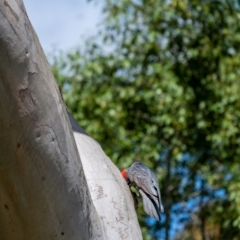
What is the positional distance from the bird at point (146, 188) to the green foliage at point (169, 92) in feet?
13.3

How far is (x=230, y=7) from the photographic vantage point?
28.4 ft

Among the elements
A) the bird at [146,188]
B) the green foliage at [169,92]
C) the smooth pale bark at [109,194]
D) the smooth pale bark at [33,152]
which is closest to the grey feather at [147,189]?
the bird at [146,188]

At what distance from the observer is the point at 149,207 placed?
4031 mm

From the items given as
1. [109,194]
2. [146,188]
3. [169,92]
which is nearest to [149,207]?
[146,188]

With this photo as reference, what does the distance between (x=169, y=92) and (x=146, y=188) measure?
4.22m

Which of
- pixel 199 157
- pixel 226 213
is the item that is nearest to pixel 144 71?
pixel 199 157

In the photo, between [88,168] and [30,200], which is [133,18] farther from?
[30,200]

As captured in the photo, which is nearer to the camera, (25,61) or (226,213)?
(25,61)

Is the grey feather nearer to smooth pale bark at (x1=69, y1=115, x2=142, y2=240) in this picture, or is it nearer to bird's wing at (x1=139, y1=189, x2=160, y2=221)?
bird's wing at (x1=139, y1=189, x2=160, y2=221)

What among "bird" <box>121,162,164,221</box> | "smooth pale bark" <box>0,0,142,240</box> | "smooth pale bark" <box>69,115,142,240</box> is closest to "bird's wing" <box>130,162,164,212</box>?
"bird" <box>121,162,164,221</box>

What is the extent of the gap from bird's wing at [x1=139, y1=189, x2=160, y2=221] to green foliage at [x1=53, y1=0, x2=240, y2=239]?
4.18 metres

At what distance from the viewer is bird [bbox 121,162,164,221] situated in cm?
398

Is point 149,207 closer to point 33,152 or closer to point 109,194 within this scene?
point 109,194

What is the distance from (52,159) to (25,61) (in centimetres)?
39
